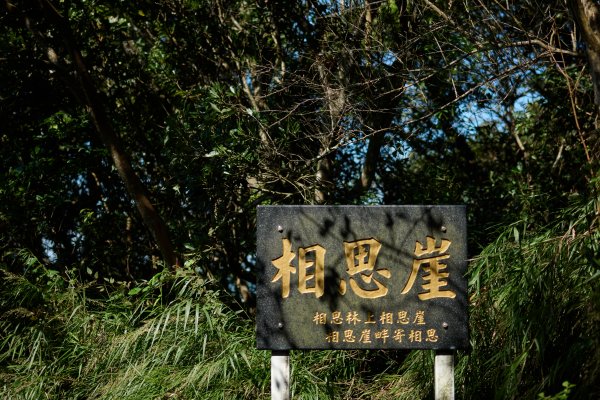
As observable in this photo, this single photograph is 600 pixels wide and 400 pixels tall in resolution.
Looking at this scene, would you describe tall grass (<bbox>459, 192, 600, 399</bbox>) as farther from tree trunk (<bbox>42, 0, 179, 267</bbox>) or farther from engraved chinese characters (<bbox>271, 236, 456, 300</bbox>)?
tree trunk (<bbox>42, 0, 179, 267</bbox>)

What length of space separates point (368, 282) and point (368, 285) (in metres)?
0.02

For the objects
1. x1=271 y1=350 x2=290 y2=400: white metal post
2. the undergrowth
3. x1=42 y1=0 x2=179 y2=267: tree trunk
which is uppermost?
x1=42 y1=0 x2=179 y2=267: tree trunk

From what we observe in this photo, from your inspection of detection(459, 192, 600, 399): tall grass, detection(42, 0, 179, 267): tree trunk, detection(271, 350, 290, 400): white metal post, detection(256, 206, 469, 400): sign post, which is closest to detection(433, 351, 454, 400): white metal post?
detection(256, 206, 469, 400): sign post

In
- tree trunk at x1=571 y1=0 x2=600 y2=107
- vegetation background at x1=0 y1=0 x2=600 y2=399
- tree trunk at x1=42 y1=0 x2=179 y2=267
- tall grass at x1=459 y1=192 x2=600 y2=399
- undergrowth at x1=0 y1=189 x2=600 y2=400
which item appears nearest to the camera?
tall grass at x1=459 y1=192 x2=600 y2=399

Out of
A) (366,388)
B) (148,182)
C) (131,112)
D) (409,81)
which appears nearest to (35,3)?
(131,112)

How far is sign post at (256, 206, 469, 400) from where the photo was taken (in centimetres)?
425

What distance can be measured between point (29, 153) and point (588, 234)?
4866mm

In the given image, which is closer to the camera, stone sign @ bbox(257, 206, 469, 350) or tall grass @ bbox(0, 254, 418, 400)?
stone sign @ bbox(257, 206, 469, 350)

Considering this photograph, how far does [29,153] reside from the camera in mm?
7348

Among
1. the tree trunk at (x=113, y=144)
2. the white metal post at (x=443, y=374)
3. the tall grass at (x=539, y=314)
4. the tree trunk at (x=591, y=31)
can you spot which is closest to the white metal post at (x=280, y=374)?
the white metal post at (x=443, y=374)

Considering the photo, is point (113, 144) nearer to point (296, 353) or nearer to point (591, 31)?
point (296, 353)

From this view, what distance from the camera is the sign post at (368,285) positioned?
13.9ft

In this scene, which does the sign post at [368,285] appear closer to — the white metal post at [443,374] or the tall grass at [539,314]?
the white metal post at [443,374]

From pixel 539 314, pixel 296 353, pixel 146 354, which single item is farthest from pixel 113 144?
pixel 539 314
